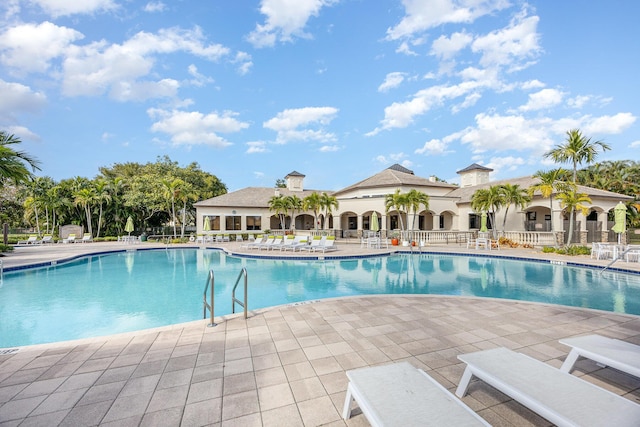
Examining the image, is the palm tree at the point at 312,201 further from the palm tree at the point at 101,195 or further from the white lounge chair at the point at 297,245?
the palm tree at the point at 101,195

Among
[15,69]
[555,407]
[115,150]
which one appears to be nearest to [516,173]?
[555,407]

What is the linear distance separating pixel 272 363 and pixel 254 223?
2634 centimetres

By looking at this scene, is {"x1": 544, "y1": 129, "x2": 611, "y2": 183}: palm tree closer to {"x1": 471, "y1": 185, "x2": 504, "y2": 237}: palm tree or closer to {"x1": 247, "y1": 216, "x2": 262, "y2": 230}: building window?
{"x1": 471, "y1": 185, "x2": 504, "y2": 237}: palm tree

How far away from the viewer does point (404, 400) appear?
90.7 inches

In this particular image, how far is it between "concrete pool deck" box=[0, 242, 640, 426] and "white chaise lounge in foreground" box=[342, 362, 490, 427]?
0.43 metres

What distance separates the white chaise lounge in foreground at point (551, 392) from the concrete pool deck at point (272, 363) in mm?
395

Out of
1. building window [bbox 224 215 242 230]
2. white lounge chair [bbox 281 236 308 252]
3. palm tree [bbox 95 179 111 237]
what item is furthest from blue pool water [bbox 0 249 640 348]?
palm tree [bbox 95 179 111 237]

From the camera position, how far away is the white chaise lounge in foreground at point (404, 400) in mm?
2057

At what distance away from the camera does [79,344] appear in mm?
4379

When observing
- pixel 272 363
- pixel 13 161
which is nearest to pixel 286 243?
pixel 13 161

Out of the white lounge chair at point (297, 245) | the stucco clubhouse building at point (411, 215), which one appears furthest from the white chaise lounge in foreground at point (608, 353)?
the stucco clubhouse building at point (411, 215)

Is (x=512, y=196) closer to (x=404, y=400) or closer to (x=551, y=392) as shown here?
(x=551, y=392)

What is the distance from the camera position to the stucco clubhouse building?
2183 centimetres

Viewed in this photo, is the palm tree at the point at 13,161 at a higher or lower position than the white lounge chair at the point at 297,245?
higher
